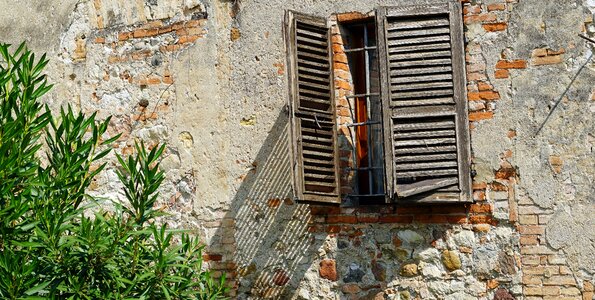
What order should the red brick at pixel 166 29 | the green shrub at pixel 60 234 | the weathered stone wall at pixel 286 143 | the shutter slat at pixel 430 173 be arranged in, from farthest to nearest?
1. the red brick at pixel 166 29
2. the shutter slat at pixel 430 173
3. the weathered stone wall at pixel 286 143
4. the green shrub at pixel 60 234

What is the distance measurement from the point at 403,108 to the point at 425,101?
15 centimetres

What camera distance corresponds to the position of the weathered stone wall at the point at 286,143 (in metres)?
6.77

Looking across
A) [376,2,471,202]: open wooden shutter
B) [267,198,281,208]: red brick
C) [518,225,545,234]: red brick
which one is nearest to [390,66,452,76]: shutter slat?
[376,2,471,202]: open wooden shutter

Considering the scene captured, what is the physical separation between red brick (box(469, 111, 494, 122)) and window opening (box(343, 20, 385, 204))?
27.4 inches

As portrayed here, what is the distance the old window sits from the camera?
6.90 meters

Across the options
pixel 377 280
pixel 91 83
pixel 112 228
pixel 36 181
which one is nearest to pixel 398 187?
pixel 377 280

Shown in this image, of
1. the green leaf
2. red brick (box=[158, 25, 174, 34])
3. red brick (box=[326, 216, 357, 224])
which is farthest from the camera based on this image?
red brick (box=[158, 25, 174, 34])

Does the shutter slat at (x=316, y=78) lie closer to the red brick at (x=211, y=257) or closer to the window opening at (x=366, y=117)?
the window opening at (x=366, y=117)

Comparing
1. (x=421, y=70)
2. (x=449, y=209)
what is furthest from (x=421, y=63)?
(x=449, y=209)

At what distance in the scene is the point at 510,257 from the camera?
685cm

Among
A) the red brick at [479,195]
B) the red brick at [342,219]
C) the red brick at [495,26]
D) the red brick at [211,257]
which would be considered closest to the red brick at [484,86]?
the red brick at [495,26]

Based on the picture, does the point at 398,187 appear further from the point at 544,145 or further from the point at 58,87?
the point at 58,87

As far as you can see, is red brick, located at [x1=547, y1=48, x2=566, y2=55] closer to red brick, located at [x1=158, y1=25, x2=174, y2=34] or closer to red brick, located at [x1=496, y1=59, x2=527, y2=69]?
red brick, located at [x1=496, y1=59, x2=527, y2=69]

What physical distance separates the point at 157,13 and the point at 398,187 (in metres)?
2.61
